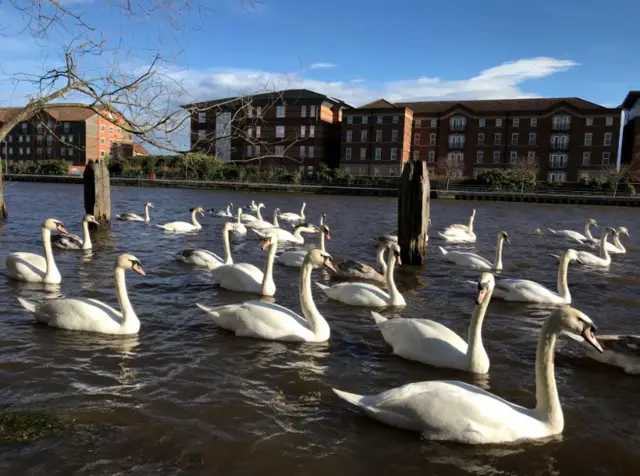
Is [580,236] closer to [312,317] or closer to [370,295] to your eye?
[370,295]

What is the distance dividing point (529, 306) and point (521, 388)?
4339mm

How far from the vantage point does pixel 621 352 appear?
7.12 m

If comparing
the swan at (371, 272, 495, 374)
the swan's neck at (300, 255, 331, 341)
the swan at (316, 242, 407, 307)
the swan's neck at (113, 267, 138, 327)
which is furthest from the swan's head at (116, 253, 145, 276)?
the swan at (316, 242, 407, 307)

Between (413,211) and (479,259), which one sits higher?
(413,211)

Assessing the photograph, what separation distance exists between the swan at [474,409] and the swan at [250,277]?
212 inches

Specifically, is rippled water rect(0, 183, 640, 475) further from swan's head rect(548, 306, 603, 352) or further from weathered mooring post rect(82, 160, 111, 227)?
weathered mooring post rect(82, 160, 111, 227)

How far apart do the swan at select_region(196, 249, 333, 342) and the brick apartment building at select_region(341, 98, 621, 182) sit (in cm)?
7623

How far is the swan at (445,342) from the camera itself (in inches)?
268

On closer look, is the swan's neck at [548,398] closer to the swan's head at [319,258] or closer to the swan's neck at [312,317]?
the swan's neck at [312,317]

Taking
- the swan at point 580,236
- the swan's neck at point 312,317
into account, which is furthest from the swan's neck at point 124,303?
the swan at point 580,236

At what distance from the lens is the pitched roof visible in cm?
7869

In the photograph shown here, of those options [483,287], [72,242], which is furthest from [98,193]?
[483,287]

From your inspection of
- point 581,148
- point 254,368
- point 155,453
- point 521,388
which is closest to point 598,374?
point 521,388

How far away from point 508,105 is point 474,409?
276 feet
